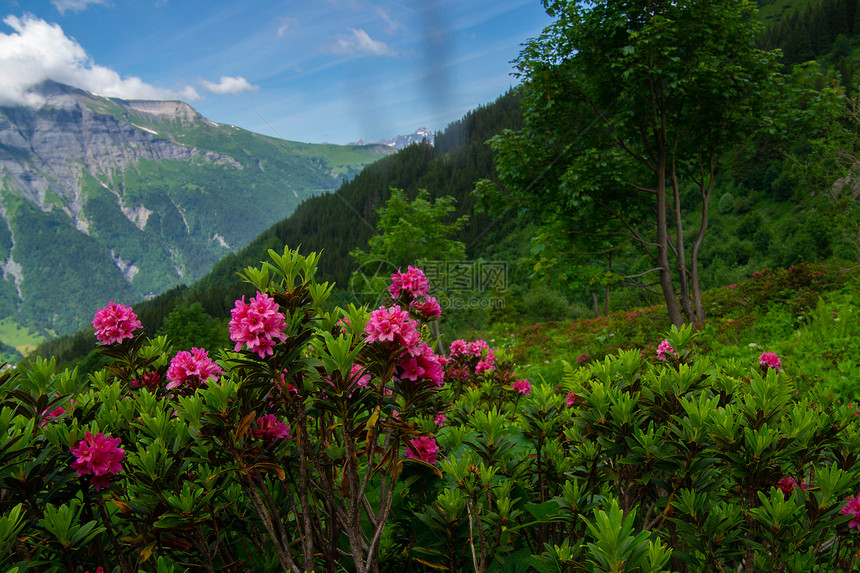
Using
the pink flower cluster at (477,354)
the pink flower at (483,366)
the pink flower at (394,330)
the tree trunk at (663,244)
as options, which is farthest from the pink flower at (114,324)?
the tree trunk at (663,244)

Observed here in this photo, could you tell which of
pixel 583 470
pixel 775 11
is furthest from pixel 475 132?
pixel 583 470

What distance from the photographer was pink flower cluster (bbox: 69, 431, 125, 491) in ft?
4.89

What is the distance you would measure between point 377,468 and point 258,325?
2.00 feet

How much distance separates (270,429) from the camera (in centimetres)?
156

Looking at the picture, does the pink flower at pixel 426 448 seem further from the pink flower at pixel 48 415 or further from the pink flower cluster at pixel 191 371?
the pink flower at pixel 48 415

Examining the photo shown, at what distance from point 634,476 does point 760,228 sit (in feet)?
235

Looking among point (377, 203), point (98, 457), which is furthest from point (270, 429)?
point (377, 203)

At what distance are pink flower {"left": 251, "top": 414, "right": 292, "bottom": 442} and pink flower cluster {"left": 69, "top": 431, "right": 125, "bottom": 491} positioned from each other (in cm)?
50

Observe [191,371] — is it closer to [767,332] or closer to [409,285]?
[409,285]

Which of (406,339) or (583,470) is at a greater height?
(406,339)

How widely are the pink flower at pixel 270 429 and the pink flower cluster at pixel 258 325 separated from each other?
0.39m

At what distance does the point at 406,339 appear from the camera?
134 cm

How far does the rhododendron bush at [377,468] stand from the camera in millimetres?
1324

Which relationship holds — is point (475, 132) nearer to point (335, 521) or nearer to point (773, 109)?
point (773, 109)
